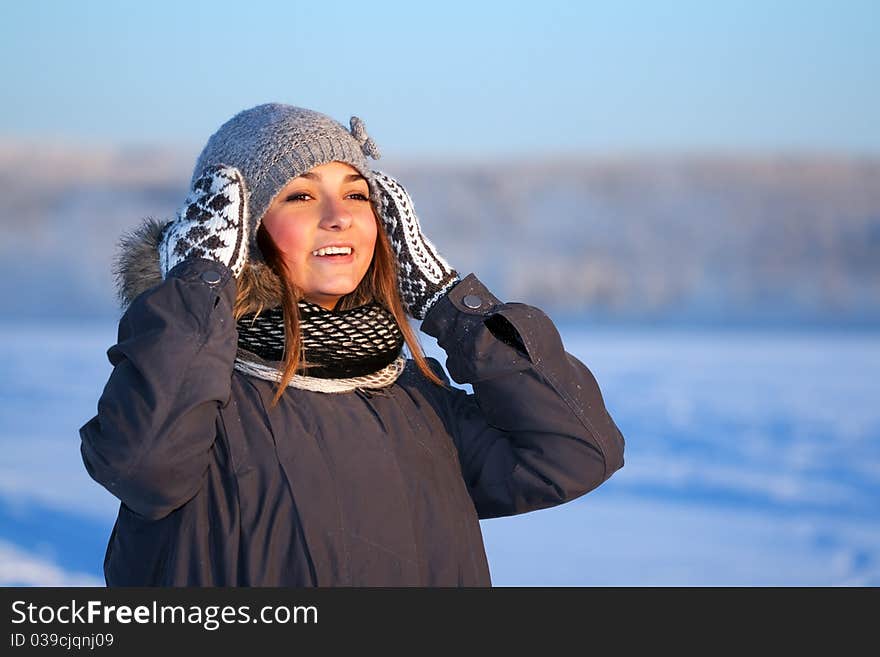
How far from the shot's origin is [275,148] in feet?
7.34

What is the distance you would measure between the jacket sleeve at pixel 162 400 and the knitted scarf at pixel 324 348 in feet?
0.50

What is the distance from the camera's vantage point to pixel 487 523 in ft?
17.9

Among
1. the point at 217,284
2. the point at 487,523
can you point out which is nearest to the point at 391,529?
the point at 217,284

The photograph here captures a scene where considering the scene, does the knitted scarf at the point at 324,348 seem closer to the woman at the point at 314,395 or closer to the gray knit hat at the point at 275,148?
the woman at the point at 314,395

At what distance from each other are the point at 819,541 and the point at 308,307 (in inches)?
157

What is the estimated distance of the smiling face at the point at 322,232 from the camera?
2.19 m

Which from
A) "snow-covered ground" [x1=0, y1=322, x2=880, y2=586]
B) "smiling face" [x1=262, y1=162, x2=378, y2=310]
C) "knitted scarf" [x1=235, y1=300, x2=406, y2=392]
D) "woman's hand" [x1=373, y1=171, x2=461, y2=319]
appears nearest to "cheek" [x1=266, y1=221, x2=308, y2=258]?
"smiling face" [x1=262, y1=162, x2=378, y2=310]

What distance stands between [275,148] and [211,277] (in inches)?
13.4

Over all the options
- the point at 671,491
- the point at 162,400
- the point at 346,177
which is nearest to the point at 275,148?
the point at 346,177

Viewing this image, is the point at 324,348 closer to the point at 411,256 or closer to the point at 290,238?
the point at 290,238

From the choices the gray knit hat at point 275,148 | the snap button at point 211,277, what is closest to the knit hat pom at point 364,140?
the gray knit hat at point 275,148

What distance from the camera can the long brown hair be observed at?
2.10 m

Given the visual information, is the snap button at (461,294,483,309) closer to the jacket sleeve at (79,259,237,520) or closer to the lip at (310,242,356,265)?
the lip at (310,242,356,265)

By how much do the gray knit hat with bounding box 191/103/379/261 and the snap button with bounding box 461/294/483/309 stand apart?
311 millimetres
